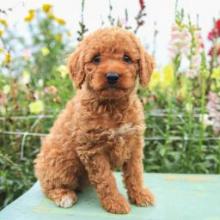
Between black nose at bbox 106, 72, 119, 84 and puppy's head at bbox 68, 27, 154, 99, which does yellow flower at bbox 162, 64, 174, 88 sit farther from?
black nose at bbox 106, 72, 119, 84

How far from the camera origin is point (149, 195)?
3.39 meters

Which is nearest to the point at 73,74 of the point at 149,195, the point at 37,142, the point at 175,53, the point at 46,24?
the point at 149,195

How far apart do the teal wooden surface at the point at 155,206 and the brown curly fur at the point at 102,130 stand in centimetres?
6

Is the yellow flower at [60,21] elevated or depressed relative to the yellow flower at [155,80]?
elevated

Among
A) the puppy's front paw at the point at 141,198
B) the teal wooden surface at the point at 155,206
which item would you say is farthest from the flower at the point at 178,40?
the puppy's front paw at the point at 141,198

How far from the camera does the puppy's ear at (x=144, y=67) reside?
10.2ft

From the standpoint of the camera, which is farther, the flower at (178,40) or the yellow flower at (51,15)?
the yellow flower at (51,15)

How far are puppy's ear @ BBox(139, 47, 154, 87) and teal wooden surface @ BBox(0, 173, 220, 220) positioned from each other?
0.67 metres

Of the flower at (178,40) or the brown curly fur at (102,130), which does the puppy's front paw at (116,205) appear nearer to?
the brown curly fur at (102,130)

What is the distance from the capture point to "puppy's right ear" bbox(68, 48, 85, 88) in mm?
3092

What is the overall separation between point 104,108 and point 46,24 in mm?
3909

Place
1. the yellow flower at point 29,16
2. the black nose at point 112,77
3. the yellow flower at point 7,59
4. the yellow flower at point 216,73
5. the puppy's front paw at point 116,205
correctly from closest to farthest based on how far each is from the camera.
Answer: the black nose at point 112,77, the puppy's front paw at point 116,205, the yellow flower at point 216,73, the yellow flower at point 7,59, the yellow flower at point 29,16

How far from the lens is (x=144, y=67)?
122 inches

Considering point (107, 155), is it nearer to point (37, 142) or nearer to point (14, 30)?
point (37, 142)
